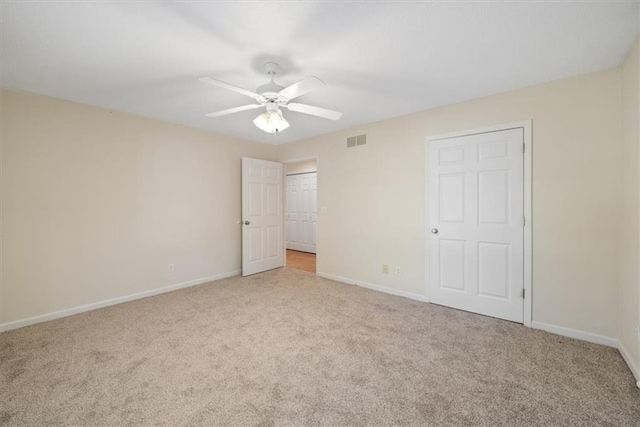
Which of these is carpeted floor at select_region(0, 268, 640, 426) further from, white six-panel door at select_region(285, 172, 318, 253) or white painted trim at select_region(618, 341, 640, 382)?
white six-panel door at select_region(285, 172, 318, 253)

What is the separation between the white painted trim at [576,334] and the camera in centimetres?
225

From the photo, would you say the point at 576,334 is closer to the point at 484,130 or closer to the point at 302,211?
the point at 484,130

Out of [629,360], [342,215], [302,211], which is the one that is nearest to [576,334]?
[629,360]

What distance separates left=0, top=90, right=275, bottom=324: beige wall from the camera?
8.74ft

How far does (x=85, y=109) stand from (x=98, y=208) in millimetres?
1131

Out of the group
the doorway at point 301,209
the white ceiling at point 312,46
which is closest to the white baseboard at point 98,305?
the white ceiling at point 312,46

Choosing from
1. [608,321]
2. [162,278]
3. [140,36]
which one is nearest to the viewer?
[140,36]

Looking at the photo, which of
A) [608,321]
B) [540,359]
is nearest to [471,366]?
[540,359]

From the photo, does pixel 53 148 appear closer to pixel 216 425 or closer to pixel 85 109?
pixel 85 109

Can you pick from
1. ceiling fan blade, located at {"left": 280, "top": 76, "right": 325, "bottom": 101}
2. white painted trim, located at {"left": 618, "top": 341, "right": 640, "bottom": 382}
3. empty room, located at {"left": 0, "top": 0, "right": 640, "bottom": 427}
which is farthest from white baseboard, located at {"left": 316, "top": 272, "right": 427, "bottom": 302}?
ceiling fan blade, located at {"left": 280, "top": 76, "right": 325, "bottom": 101}

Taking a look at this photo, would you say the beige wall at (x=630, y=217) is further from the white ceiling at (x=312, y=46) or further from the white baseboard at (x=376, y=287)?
the white baseboard at (x=376, y=287)

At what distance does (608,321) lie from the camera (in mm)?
2264

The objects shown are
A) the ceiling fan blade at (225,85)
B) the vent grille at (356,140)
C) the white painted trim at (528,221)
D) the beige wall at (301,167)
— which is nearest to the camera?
the ceiling fan blade at (225,85)

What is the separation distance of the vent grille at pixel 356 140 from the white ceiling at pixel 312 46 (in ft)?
3.23
